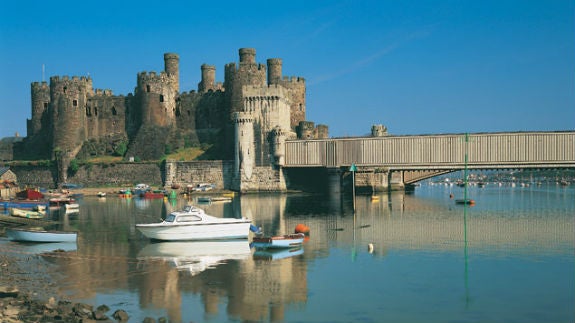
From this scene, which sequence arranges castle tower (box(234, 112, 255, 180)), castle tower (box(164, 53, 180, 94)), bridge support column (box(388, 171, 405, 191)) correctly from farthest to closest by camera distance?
1. bridge support column (box(388, 171, 405, 191))
2. castle tower (box(164, 53, 180, 94))
3. castle tower (box(234, 112, 255, 180))

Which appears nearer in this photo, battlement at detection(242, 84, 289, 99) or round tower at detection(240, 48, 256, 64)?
battlement at detection(242, 84, 289, 99)

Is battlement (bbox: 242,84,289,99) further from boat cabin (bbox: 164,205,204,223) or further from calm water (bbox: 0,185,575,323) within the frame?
boat cabin (bbox: 164,205,204,223)

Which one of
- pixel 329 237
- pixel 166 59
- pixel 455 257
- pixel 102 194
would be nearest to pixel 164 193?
pixel 102 194

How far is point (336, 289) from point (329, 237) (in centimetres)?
1177

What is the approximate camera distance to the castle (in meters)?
69.1

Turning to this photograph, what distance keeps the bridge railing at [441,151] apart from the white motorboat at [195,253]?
111 feet

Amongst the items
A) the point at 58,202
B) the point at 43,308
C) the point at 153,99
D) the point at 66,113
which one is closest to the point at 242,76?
the point at 153,99

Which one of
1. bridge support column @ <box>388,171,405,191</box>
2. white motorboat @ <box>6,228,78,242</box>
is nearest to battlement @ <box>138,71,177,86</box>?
bridge support column @ <box>388,171,405,191</box>

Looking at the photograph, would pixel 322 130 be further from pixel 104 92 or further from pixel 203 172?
pixel 104 92

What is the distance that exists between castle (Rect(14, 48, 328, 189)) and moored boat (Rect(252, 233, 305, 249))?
37.4 meters

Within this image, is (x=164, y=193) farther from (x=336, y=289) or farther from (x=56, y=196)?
(x=336, y=289)

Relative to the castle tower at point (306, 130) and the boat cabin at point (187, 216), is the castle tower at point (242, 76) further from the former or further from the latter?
the boat cabin at point (187, 216)

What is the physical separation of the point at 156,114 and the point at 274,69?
13.9 meters

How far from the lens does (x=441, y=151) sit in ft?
197
